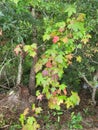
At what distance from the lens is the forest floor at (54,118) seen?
3962mm

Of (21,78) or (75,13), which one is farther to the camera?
(21,78)

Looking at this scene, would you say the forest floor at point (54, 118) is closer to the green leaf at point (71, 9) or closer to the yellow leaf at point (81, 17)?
the yellow leaf at point (81, 17)

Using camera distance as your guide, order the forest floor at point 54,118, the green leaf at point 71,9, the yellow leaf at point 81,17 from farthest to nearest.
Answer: the forest floor at point 54,118
the yellow leaf at point 81,17
the green leaf at point 71,9

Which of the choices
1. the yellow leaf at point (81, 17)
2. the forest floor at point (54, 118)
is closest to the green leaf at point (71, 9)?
the yellow leaf at point (81, 17)

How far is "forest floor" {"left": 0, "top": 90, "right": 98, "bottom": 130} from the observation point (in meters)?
3.96

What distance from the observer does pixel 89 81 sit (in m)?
4.35

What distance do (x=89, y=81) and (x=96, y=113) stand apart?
1.73 ft

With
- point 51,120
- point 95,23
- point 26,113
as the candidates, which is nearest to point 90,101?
point 51,120

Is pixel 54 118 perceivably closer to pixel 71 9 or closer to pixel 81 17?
pixel 81 17

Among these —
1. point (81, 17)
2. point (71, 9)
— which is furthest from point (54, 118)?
point (71, 9)

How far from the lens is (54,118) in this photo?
13.5ft

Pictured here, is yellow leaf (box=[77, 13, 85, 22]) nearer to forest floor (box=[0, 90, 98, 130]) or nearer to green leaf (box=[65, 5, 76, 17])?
green leaf (box=[65, 5, 76, 17])

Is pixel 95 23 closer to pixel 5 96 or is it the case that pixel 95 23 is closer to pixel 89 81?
pixel 89 81

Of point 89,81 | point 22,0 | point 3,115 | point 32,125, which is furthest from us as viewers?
point 89,81
